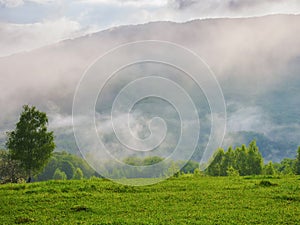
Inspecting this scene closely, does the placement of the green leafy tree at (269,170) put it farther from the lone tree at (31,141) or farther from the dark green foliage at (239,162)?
the lone tree at (31,141)

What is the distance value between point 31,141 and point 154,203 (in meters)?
28.4

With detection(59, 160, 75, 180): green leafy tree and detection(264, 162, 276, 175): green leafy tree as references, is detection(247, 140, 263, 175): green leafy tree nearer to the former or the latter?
detection(264, 162, 276, 175): green leafy tree

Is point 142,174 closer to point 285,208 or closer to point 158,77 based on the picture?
point 158,77

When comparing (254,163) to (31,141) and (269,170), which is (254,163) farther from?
(31,141)

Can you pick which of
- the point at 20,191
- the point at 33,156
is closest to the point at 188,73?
the point at 20,191

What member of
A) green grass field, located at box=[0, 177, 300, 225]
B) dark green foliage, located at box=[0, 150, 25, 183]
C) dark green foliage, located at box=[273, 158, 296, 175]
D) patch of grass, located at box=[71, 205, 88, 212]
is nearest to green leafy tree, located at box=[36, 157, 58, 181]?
dark green foliage, located at box=[273, 158, 296, 175]

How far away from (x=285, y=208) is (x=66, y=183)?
1504cm

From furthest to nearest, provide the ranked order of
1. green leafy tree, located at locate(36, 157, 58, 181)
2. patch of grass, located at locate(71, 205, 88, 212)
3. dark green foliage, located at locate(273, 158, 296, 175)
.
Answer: green leafy tree, located at locate(36, 157, 58, 181) < dark green foliage, located at locate(273, 158, 296, 175) < patch of grass, located at locate(71, 205, 88, 212)

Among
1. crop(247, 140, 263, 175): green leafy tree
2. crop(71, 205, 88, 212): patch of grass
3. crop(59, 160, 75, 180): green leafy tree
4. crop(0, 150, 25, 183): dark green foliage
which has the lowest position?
crop(71, 205, 88, 212): patch of grass

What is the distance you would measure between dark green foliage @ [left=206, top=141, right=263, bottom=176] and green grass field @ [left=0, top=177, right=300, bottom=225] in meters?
38.4

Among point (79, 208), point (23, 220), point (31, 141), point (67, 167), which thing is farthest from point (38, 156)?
point (67, 167)

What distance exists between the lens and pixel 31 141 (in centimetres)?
4506

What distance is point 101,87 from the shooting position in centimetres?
2375

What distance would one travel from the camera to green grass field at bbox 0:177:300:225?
55.7 feet
